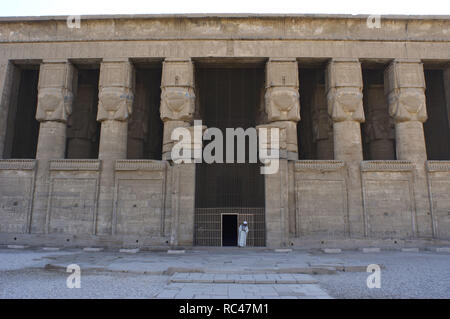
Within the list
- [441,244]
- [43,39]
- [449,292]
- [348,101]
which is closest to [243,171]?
[348,101]

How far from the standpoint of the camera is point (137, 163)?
532 inches

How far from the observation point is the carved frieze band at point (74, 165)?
533 inches

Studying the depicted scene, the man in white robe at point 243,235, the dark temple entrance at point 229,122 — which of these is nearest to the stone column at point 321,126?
the dark temple entrance at point 229,122

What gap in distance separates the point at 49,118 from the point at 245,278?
1174cm

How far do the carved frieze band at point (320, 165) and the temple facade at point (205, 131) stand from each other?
49mm

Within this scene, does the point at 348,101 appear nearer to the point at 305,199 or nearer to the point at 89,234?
the point at 305,199

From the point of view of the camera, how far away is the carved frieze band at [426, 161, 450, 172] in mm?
13367

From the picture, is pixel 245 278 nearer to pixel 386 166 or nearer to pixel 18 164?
pixel 386 166

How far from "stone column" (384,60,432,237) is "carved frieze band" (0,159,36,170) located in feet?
52.0

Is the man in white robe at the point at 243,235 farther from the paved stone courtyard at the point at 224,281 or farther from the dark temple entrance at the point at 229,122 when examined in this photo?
the paved stone courtyard at the point at 224,281

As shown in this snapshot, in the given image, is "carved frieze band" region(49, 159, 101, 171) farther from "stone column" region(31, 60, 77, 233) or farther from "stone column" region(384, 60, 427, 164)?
"stone column" region(384, 60, 427, 164)

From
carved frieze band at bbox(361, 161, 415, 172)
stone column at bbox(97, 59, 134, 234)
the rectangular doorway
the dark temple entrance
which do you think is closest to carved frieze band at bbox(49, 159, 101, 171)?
stone column at bbox(97, 59, 134, 234)

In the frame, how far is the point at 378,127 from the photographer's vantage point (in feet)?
52.8
